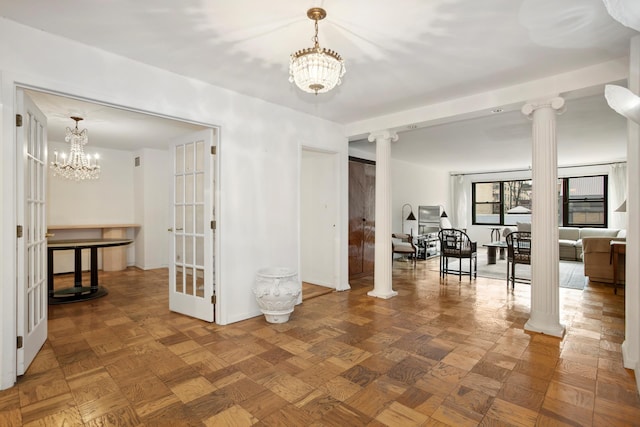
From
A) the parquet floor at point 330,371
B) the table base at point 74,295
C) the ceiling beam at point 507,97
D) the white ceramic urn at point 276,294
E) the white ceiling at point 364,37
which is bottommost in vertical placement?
the parquet floor at point 330,371

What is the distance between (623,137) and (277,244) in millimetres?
6281

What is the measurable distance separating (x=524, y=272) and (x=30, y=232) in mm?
7291

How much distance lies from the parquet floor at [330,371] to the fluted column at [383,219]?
63 cm

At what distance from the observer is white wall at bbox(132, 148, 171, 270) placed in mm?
6480

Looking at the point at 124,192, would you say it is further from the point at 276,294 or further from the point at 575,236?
the point at 575,236

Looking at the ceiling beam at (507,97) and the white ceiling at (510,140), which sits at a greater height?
the white ceiling at (510,140)

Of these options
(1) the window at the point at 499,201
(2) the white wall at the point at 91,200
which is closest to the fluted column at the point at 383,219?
(2) the white wall at the point at 91,200

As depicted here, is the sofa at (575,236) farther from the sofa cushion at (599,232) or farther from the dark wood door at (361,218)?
the dark wood door at (361,218)

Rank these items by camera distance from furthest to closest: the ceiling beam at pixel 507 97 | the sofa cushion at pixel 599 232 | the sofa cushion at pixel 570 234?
the sofa cushion at pixel 570 234, the sofa cushion at pixel 599 232, the ceiling beam at pixel 507 97

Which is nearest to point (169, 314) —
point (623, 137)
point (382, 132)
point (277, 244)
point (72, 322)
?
point (72, 322)

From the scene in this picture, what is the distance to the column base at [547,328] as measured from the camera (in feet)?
10.3

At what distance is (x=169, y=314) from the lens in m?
3.76

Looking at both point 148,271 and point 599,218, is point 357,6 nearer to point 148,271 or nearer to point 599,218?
point 148,271

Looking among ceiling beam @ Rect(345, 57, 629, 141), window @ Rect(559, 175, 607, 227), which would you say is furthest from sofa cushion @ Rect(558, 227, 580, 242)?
ceiling beam @ Rect(345, 57, 629, 141)
